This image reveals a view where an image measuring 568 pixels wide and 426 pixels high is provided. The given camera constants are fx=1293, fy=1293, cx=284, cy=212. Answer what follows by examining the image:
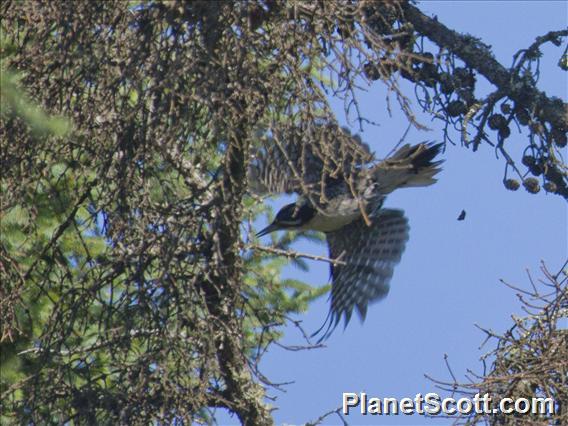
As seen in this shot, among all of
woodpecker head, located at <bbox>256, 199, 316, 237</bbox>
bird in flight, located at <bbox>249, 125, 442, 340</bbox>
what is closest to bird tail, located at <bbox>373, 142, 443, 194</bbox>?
bird in flight, located at <bbox>249, 125, 442, 340</bbox>

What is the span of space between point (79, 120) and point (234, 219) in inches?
26.5

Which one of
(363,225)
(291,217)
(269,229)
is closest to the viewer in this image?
(291,217)

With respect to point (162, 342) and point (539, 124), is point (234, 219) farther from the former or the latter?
point (539, 124)

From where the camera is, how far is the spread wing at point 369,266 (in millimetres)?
7844

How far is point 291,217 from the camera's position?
776 cm

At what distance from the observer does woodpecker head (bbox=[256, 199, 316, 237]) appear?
7750 mm

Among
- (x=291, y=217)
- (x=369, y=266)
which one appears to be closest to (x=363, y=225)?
(x=369, y=266)

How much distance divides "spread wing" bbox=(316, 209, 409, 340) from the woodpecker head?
33cm

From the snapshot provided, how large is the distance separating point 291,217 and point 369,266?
630 mm

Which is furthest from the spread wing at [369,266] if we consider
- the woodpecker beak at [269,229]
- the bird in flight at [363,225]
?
the woodpecker beak at [269,229]

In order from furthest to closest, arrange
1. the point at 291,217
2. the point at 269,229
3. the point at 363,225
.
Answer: the point at 363,225 < the point at 269,229 < the point at 291,217

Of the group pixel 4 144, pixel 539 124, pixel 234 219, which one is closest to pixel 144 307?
pixel 234 219

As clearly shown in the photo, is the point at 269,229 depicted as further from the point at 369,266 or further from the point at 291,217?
the point at 369,266

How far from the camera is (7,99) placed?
3.45m
